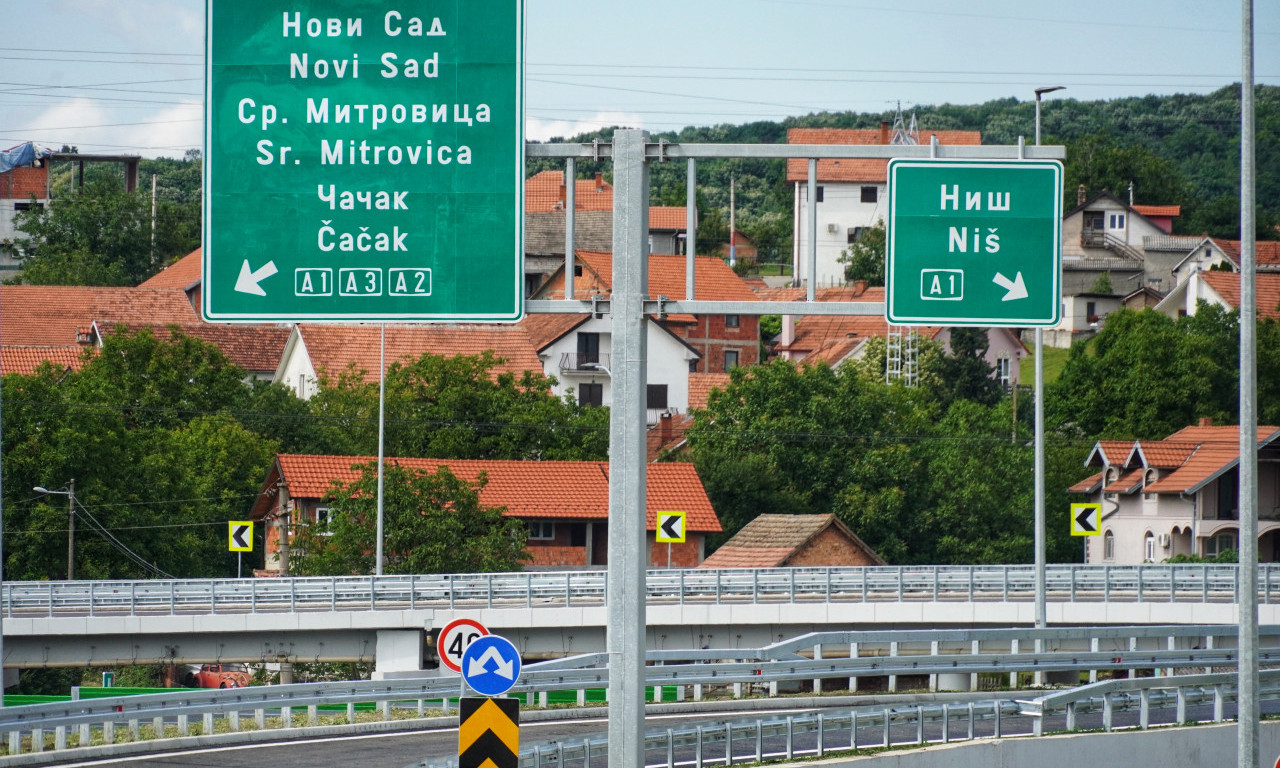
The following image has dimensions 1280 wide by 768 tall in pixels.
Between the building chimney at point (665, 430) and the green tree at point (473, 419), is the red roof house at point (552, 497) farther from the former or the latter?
the building chimney at point (665, 430)

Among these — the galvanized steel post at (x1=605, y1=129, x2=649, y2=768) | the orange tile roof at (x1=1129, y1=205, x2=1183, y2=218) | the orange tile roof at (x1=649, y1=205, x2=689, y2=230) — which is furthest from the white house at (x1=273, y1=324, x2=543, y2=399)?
the galvanized steel post at (x1=605, y1=129, x2=649, y2=768)

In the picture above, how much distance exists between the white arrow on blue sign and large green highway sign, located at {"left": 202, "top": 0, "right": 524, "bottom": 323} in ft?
8.00

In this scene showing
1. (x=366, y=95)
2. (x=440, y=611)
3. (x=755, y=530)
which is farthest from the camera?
(x=755, y=530)

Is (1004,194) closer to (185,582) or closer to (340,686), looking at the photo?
(340,686)

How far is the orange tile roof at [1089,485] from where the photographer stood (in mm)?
69562

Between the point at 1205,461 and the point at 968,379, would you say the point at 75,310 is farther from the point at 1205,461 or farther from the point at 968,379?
the point at 1205,461

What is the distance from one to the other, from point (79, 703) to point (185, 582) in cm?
1639

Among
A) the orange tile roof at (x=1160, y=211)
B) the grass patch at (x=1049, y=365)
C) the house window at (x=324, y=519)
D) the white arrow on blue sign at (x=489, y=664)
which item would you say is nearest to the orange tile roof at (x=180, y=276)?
the grass patch at (x=1049, y=365)

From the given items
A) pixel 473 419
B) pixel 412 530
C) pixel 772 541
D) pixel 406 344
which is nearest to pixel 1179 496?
pixel 772 541

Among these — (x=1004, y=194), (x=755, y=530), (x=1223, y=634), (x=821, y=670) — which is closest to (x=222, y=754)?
(x=821, y=670)

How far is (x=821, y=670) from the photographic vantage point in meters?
29.8

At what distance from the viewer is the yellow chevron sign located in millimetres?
12648

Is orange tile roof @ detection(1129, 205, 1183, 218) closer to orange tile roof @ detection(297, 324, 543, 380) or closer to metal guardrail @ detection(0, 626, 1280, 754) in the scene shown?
orange tile roof @ detection(297, 324, 543, 380)

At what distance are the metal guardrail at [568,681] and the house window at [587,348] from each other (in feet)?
177
